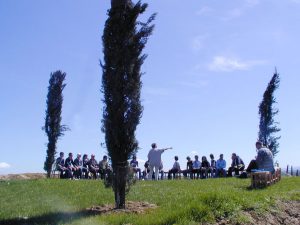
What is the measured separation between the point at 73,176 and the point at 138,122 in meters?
16.5

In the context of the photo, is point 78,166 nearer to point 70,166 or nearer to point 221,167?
point 70,166

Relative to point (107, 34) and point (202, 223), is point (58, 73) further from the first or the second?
point (202, 223)

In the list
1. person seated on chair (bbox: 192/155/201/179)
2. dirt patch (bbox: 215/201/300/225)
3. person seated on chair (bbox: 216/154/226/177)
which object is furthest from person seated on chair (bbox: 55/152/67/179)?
dirt patch (bbox: 215/201/300/225)

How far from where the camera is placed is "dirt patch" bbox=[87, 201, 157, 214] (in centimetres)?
1209

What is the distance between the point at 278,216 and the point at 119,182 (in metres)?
4.27

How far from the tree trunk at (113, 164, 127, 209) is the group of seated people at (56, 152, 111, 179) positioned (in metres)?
15.6

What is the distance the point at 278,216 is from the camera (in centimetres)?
1230

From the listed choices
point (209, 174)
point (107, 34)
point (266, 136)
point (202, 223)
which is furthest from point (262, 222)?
point (266, 136)

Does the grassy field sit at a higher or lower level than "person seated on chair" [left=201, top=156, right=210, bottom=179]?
lower

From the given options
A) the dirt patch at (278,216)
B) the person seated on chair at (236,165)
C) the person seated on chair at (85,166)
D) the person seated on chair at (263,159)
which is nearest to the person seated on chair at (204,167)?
the person seated on chair at (236,165)

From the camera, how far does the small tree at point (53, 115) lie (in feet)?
120

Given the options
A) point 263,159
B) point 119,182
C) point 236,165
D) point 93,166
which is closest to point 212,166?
point 236,165

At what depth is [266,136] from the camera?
39.8 metres

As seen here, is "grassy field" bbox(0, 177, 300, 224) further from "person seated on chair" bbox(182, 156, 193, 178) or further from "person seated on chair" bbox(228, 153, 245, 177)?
"person seated on chair" bbox(182, 156, 193, 178)
